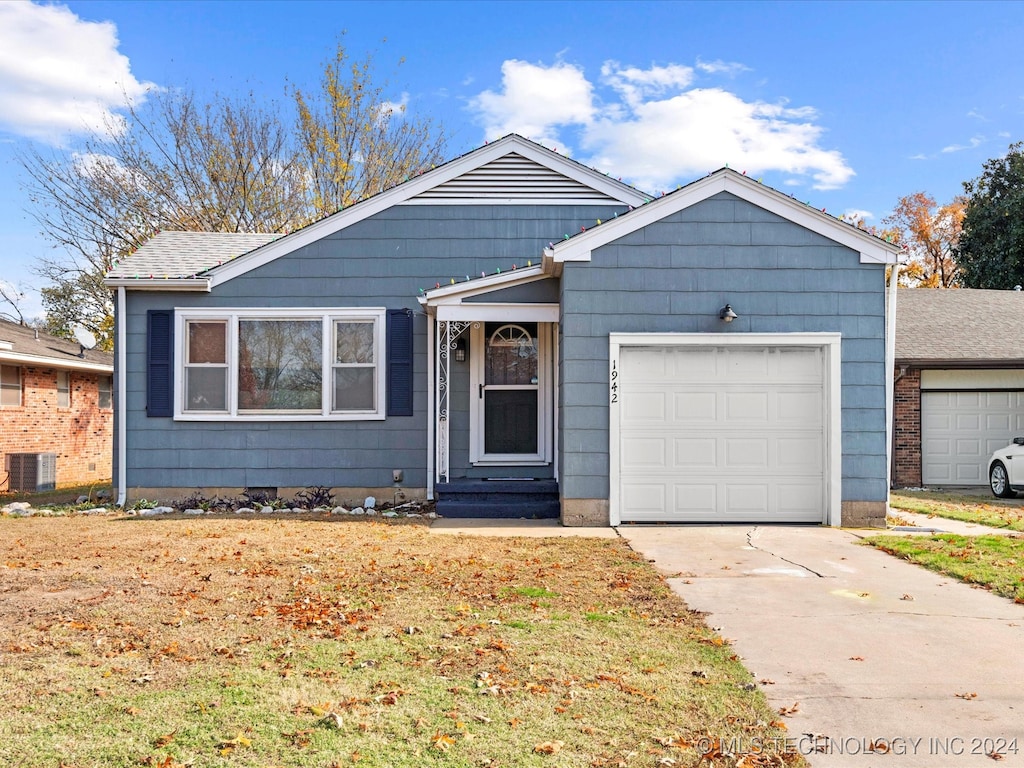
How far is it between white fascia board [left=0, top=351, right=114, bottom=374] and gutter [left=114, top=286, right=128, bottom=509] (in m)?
6.08

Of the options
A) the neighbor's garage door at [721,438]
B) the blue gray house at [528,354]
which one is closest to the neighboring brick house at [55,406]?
the blue gray house at [528,354]

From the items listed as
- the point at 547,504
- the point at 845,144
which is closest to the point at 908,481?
the point at 547,504

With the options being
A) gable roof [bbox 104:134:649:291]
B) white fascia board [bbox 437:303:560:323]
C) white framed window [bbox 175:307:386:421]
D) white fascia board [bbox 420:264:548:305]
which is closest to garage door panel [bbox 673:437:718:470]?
white fascia board [bbox 437:303:560:323]

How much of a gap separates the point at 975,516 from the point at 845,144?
1296 cm

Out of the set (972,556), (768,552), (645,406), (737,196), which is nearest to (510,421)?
(645,406)

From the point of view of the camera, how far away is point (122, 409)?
11281 mm

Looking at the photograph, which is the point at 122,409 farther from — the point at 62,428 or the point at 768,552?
the point at 62,428

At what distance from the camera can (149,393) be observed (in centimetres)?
1130

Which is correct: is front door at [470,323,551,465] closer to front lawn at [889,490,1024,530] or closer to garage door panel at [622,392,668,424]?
garage door panel at [622,392,668,424]

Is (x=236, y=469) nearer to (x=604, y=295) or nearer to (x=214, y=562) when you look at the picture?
(x=214, y=562)

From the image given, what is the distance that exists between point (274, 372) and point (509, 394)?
3250mm

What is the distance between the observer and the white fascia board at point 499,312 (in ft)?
34.0

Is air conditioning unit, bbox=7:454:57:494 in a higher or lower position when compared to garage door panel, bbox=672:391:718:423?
lower

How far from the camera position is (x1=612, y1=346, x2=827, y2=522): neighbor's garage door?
961cm
